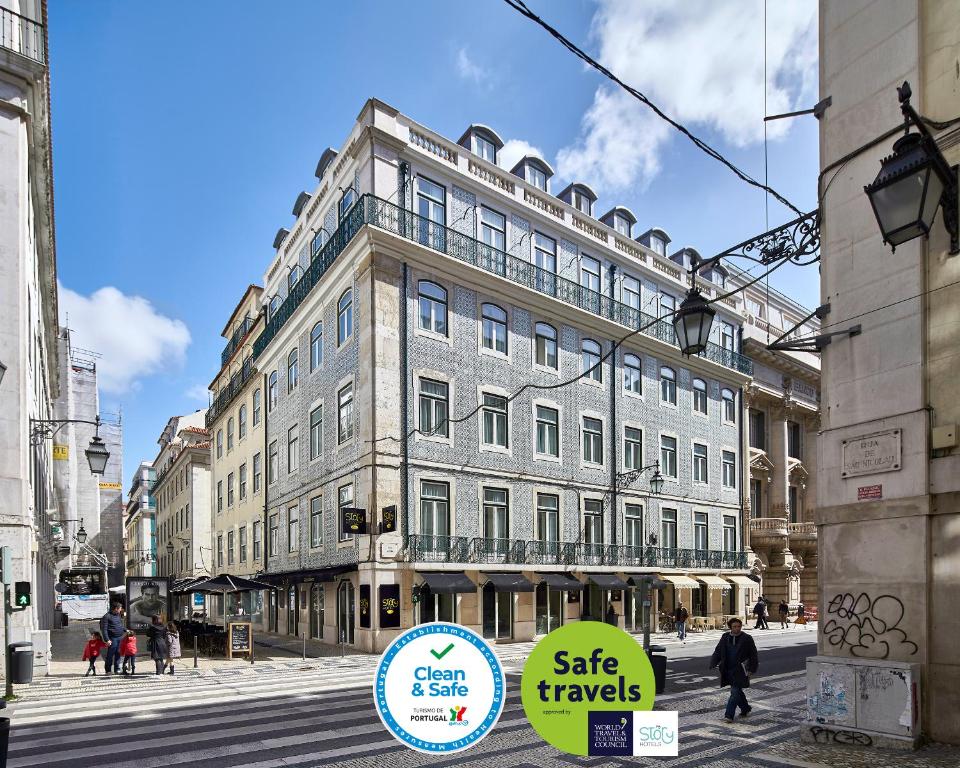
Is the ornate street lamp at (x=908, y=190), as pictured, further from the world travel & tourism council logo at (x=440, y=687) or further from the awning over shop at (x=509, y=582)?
the awning over shop at (x=509, y=582)

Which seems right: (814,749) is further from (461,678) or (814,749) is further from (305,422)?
(305,422)

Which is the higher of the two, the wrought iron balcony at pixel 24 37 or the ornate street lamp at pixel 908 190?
the wrought iron balcony at pixel 24 37

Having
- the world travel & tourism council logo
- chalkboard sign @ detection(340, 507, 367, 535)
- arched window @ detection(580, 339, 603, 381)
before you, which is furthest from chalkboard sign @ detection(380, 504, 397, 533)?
the world travel & tourism council logo

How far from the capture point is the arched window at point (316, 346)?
30172 millimetres

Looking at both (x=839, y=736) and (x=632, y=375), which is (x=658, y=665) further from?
(x=632, y=375)

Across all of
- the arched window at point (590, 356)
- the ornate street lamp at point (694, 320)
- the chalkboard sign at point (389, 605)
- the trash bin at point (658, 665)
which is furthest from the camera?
the arched window at point (590, 356)

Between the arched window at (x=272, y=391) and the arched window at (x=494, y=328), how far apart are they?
40.6ft

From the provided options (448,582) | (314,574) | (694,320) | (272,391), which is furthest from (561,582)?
(694,320)

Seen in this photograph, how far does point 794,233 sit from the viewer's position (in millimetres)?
9406

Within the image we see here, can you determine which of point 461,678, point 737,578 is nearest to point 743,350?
point 737,578

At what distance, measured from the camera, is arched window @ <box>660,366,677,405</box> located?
3553 centimetres

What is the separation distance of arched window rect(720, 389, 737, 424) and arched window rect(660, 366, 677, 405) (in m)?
4.34

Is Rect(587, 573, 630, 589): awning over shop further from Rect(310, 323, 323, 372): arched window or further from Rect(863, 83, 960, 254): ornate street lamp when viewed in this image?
Rect(863, 83, 960, 254): ornate street lamp

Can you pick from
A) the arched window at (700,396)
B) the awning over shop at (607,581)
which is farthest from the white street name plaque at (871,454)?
the arched window at (700,396)
